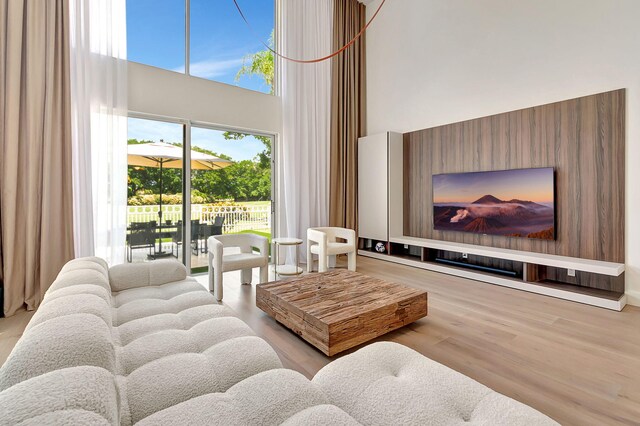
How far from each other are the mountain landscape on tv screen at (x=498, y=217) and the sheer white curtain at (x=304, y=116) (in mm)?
1913

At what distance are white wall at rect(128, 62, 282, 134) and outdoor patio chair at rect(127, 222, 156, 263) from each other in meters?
1.41

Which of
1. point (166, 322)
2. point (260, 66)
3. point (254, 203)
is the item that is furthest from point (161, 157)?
point (166, 322)

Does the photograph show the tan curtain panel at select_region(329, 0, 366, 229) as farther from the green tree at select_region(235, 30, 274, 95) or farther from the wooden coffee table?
the wooden coffee table

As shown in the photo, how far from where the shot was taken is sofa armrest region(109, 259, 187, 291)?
2238mm

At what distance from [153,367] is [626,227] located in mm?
4067

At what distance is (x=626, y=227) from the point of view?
118 inches

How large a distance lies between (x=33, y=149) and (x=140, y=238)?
4.56 feet

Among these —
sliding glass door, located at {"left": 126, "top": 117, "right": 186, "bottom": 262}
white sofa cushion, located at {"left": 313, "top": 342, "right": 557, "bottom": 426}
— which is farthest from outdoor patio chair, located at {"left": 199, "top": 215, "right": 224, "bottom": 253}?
white sofa cushion, located at {"left": 313, "top": 342, "right": 557, "bottom": 426}

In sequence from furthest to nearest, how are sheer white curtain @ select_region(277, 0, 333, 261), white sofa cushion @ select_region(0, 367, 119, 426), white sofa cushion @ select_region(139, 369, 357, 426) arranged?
sheer white curtain @ select_region(277, 0, 333, 261), white sofa cushion @ select_region(139, 369, 357, 426), white sofa cushion @ select_region(0, 367, 119, 426)

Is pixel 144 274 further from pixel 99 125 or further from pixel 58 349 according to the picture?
pixel 99 125

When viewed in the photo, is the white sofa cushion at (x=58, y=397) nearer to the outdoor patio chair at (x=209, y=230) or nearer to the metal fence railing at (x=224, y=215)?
the metal fence railing at (x=224, y=215)

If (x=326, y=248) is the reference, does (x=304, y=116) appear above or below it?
above

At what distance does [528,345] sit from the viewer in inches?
85.3

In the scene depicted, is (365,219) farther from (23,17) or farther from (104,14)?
(23,17)
